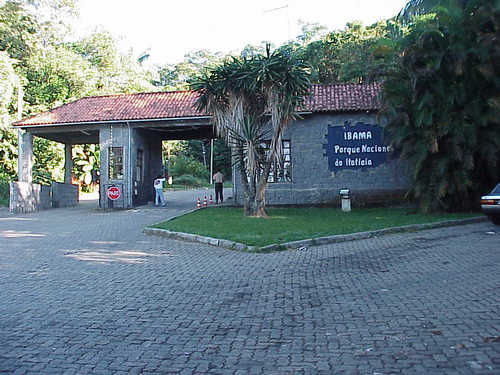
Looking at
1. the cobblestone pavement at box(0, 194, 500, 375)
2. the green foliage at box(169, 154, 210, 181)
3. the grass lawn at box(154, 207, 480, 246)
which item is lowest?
the cobblestone pavement at box(0, 194, 500, 375)

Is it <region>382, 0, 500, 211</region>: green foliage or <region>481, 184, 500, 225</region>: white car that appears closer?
<region>481, 184, 500, 225</region>: white car

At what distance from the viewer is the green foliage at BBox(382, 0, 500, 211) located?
1512cm

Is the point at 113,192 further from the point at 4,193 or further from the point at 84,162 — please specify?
the point at 84,162

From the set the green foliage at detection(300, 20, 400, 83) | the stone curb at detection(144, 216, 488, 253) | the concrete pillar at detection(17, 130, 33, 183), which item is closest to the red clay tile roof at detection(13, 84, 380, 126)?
the concrete pillar at detection(17, 130, 33, 183)

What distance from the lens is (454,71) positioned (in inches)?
603

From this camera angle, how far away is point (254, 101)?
16672 mm

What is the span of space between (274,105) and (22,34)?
2451 centimetres

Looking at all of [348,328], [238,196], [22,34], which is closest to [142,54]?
[22,34]

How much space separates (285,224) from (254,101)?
472 centimetres

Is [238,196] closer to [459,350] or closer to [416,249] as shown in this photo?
[416,249]

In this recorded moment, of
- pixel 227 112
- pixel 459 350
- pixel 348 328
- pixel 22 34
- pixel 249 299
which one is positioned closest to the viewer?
pixel 459 350

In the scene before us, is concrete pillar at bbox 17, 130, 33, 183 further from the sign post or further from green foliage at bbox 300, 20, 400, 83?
green foliage at bbox 300, 20, 400, 83

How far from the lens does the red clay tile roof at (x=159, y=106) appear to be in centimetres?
2092

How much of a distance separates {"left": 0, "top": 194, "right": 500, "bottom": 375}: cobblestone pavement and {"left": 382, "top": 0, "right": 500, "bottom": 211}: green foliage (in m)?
5.38
